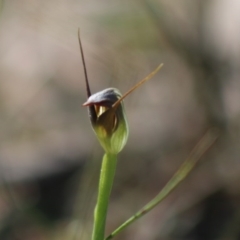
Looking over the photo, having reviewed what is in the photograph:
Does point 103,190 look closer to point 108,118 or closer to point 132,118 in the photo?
point 108,118

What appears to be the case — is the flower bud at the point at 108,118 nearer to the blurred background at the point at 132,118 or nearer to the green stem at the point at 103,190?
the green stem at the point at 103,190

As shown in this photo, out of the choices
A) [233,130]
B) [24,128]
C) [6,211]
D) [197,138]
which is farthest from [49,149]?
[233,130]

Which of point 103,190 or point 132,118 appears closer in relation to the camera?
point 103,190

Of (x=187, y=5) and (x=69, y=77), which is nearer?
(x=187, y=5)

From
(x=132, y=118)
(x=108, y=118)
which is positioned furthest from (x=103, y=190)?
(x=132, y=118)

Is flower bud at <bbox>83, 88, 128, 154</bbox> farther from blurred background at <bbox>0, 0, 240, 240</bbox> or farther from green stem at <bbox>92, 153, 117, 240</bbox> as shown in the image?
blurred background at <bbox>0, 0, 240, 240</bbox>

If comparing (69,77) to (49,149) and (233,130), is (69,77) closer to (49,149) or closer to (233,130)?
(49,149)
